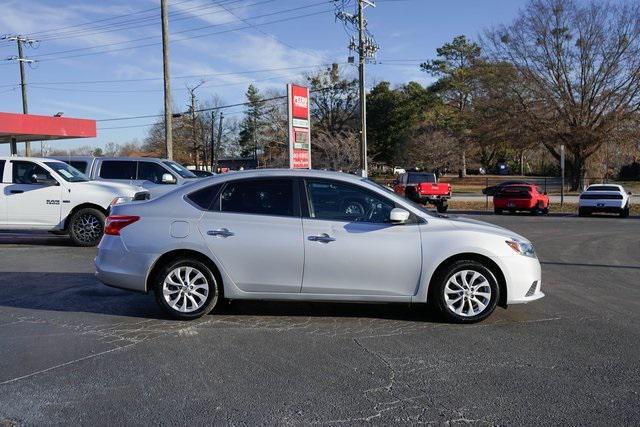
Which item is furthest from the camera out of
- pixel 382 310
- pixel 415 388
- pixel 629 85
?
pixel 629 85

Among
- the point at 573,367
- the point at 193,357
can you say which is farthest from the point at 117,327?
the point at 573,367

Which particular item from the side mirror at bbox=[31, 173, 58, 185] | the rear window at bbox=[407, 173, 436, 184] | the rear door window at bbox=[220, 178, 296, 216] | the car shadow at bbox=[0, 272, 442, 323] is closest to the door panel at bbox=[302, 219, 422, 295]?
the rear door window at bbox=[220, 178, 296, 216]

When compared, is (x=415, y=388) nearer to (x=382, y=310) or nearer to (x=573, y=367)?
(x=573, y=367)

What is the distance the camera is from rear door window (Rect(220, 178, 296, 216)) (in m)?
6.39

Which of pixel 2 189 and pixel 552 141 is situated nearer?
pixel 2 189

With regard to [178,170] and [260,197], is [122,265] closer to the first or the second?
[260,197]

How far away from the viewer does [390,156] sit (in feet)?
240

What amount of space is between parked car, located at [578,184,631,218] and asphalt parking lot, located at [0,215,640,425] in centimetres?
1820

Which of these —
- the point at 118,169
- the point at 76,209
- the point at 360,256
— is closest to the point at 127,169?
the point at 118,169

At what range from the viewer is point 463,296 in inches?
247

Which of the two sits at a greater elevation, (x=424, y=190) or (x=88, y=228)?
(x=424, y=190)

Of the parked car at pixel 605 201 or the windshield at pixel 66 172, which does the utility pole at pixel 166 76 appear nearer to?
the windshield at pixel 66 172

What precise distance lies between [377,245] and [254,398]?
7.69 feet

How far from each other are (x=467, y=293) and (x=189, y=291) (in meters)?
2.94
